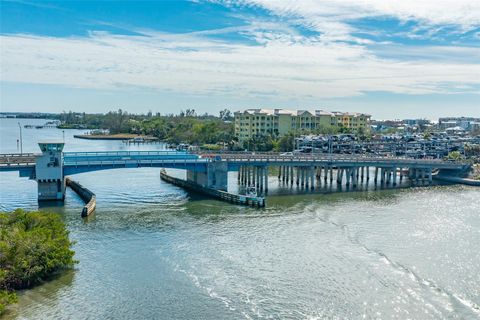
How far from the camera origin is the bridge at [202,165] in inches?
2172

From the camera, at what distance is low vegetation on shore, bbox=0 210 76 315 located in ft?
97.3

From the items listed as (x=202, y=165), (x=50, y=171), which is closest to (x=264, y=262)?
(x=202, y=165)

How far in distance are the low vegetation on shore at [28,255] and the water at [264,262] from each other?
0.92 m

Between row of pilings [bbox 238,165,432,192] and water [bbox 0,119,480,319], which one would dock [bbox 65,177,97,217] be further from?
row of pilings [bbox 238,165,432,192]

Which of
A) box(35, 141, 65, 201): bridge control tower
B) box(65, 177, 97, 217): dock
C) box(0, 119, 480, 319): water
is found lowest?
box(0, 119, 480, 319): water

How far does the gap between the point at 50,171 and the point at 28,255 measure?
85.6 feet

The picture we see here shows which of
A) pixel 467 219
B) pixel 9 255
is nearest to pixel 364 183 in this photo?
pixel 467 219

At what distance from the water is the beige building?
7670cm

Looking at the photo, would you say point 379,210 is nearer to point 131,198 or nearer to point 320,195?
point 320,195

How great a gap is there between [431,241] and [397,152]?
78471mm

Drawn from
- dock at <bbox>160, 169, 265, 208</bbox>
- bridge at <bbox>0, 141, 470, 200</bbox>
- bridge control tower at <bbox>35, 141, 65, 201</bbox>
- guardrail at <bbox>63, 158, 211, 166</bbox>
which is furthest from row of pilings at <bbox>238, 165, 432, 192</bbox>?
bridge control tower at <bbox>35, 141, 65, 201</bbox>

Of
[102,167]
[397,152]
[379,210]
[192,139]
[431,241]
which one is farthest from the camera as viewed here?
[192,139]

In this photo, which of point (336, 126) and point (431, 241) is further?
point (336, 126)

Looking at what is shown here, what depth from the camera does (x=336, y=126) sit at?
140m
